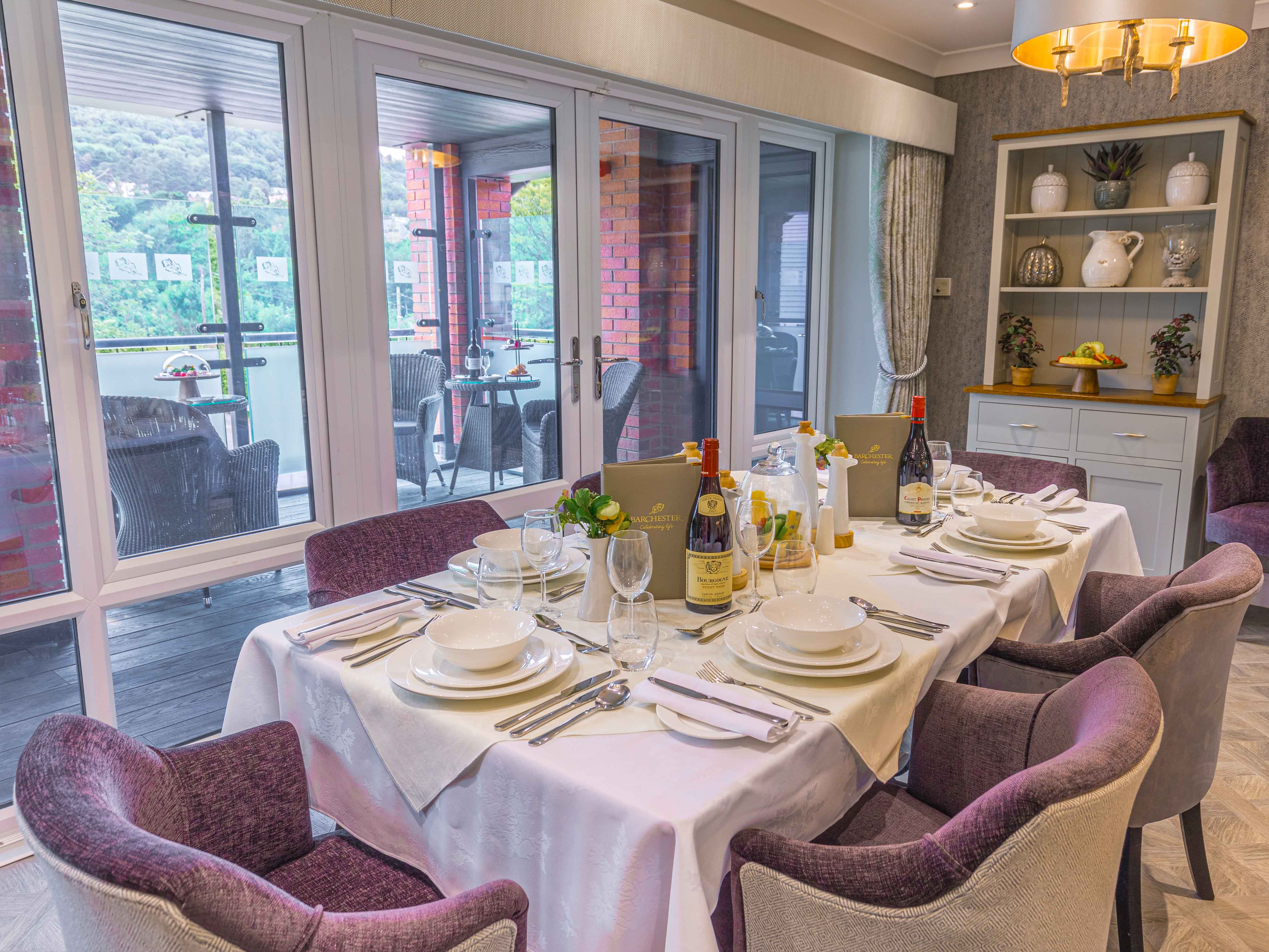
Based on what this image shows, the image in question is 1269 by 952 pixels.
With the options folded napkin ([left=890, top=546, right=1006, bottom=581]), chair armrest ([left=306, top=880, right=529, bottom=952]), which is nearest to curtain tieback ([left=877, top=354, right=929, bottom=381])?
folded napkin ([left=890, top=546, right=1006, bottom=581])

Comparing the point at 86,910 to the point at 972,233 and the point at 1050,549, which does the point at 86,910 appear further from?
the point at 972,233

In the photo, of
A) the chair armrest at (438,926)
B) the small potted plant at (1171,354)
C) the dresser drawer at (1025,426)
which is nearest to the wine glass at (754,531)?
the chair armrest at (438,926)

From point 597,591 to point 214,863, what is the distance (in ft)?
2.76

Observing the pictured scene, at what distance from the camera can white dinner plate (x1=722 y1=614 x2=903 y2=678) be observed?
1383 millimetres

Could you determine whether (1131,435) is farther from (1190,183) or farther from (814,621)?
(814,621)

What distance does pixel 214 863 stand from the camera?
867mm

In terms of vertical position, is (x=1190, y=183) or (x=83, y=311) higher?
(x=1190, y=183)

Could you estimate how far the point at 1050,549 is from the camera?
6.84 feet

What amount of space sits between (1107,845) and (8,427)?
7.63ft

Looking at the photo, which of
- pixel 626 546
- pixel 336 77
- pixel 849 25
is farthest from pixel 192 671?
pixel 849 25

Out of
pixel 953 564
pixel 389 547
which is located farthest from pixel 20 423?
pixel 953 564

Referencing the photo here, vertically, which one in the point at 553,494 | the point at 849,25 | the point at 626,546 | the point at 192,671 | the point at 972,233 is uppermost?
the point at 849,25

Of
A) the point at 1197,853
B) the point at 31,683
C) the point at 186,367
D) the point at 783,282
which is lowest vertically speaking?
the point at 1197,853

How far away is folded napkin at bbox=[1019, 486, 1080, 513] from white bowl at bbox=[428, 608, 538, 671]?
1486 mm
